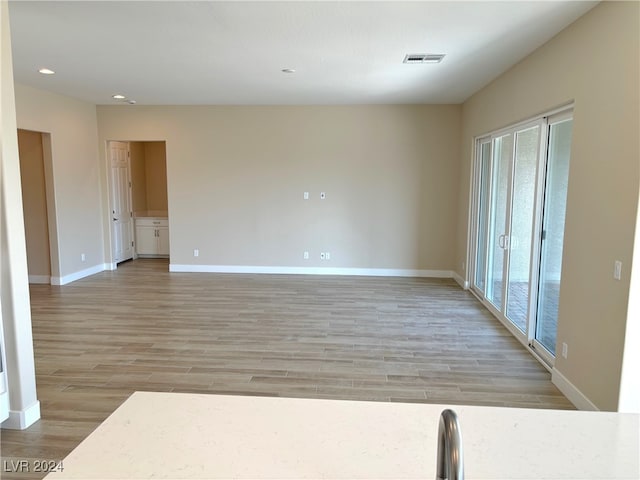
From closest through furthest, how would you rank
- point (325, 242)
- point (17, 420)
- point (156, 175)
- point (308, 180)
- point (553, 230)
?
point (17, 420), point (553, 230), point (308, 180), point (325, 242), point (156, 175)

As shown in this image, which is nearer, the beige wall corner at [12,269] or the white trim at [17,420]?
the beige wall corner at [12,269]

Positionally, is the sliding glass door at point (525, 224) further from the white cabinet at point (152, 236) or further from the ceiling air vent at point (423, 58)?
the white cabinet at point (152, 236)

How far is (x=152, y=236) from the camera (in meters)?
8.77

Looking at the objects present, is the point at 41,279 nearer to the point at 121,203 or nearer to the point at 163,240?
the point at 121,203

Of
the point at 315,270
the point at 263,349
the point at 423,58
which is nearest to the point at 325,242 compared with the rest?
the point at 315,270

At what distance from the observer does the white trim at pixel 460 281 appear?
632cm

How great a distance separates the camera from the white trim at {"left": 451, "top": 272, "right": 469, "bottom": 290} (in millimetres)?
6320

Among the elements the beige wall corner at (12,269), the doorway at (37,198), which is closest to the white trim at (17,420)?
the beige wall corner at (12,269)

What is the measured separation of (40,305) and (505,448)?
6060 mm

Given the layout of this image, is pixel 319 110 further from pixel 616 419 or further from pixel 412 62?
pixel 616 419

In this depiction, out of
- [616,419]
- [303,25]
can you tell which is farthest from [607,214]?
[303,25]

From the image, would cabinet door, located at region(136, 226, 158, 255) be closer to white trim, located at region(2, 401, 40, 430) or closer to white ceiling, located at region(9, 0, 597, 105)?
white ceiling, located at region(9, 0, 597, 105)

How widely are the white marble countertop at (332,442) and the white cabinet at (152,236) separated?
8.10 meters

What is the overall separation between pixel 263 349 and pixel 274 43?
291 cm
